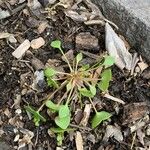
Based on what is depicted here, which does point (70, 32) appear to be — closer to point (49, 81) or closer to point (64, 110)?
point (49, 81)

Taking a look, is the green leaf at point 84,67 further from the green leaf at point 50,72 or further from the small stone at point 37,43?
the small stone at point 37,43

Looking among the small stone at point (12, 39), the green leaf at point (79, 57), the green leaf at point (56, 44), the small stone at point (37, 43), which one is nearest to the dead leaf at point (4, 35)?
the small stone at point (12, 39)

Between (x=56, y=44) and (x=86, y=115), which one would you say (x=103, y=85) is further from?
(x=56, y=44)

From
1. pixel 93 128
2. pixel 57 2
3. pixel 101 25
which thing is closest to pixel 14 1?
pixel 57 2

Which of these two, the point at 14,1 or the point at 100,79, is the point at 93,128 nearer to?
the point at 100,79

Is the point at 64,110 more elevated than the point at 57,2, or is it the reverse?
the point at 57,2

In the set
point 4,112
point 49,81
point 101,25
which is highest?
point 101,25

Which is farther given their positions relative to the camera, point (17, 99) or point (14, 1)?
point (14, 1)
